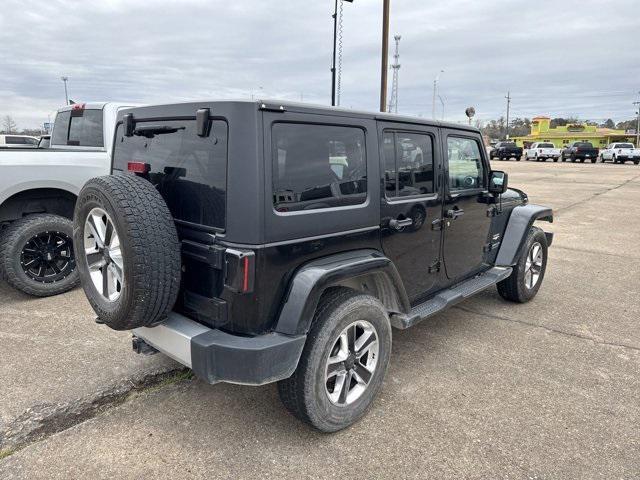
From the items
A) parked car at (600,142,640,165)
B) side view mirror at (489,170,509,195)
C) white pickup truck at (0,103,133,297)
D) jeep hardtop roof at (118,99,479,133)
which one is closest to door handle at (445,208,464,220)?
side view mirror at (489,170,509,195)

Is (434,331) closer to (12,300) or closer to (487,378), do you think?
(487,378)

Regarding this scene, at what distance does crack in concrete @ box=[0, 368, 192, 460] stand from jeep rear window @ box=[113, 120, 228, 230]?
1.29m

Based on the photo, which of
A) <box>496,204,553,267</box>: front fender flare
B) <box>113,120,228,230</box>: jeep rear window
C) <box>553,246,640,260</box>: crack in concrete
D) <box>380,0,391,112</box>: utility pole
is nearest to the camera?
<box>113,120,228,230</box>: jeep rear window

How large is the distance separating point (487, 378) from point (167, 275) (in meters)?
2.33

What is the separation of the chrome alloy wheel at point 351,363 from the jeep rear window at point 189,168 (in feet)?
3.21

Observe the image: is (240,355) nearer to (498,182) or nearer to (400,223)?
(400,223)

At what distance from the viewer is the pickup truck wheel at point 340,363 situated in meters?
2.46

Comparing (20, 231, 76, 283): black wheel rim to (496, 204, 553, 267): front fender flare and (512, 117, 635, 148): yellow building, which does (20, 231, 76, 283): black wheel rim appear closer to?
(496, 204, 553, 267): front fender flare

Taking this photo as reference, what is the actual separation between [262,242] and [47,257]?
3.65 m

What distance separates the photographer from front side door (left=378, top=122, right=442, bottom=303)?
9.87 ft

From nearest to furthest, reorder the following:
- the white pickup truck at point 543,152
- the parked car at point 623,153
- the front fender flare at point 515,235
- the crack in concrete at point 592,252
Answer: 1. the front fender flare at point 515,235
2. the crack in concrete at point 592,252
3. the parked car at point 623,153
4. the white pickup truck at point 543,152

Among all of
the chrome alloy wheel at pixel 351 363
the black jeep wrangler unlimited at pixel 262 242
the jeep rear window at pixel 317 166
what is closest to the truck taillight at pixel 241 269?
the black jeep wrangler unlimited at pixel 262 242

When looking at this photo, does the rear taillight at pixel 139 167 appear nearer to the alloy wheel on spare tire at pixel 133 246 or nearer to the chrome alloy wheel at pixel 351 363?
the alloy wheel on spare tire at pixel 133 246

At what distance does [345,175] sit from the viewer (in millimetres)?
2732
